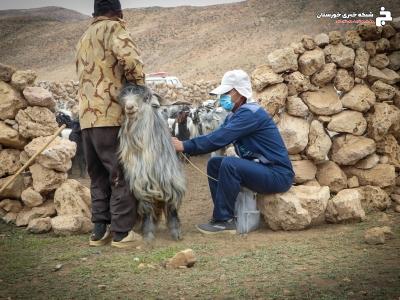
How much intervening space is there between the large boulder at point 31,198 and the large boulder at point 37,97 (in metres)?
0.87

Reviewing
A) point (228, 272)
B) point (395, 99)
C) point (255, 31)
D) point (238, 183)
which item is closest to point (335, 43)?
point (395, 99)

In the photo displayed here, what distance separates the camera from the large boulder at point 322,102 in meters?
5.16

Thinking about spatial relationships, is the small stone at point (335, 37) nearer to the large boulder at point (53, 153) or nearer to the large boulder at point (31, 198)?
the large boulder at point (53, 153)

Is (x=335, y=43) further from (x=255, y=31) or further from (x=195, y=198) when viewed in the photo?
(x=255, y=31)

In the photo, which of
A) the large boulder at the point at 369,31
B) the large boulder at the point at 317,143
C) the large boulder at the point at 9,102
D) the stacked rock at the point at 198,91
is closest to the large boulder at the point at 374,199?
the large boulder at the point at 317,143

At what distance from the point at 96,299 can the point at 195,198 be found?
11.4 feet

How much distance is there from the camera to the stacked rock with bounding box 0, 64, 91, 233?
4.85 metres

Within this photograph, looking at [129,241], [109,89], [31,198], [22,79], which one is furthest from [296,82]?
[31,198]

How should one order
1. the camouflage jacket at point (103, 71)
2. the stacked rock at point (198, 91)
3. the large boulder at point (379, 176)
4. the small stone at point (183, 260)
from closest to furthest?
the small stone at point (183, 260) → the camouflage jacket at point (103, 71) → the large boulder at point (379, 176) → the stacked rock at point (198, 91)

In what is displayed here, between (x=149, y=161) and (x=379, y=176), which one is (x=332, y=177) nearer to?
(x=379, y=176)

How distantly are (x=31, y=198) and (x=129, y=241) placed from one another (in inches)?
53.3

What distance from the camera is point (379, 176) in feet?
17.3

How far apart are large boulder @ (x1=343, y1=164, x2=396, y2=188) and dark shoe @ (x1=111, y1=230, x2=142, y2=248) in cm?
255

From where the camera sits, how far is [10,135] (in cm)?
493
